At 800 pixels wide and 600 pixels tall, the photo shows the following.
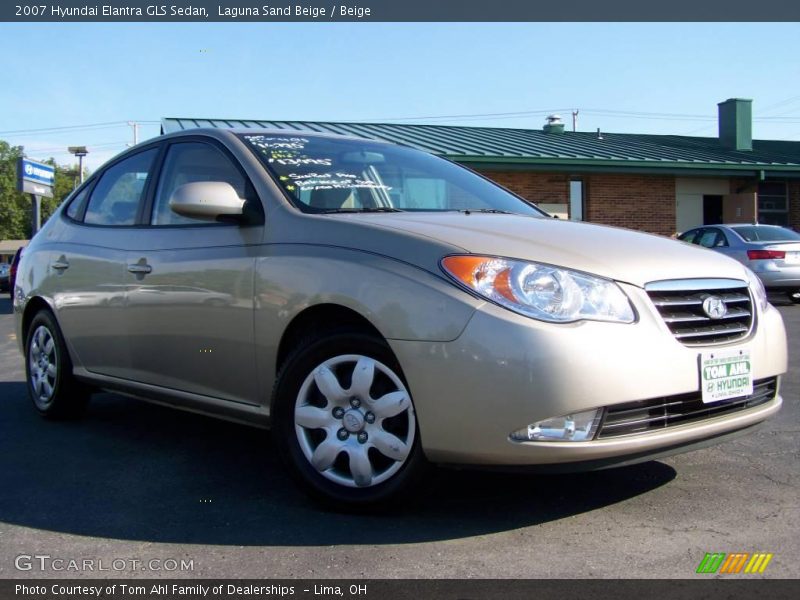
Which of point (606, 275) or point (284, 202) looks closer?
point (606, 275)

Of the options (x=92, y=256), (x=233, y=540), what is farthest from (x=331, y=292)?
(x=92, y=256)

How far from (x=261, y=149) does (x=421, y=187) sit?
2.79 feet

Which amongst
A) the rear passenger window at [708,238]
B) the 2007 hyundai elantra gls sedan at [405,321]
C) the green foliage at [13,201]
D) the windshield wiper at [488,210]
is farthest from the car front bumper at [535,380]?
the green foliage at [13,201]

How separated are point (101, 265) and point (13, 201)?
75867 millimetres

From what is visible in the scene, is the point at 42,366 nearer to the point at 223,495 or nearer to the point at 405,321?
the point at 223,495

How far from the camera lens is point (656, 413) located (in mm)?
2963

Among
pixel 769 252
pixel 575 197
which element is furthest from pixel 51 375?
pixel 575 197

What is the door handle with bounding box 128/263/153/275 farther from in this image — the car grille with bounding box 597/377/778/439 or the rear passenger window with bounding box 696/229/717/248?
the rear passenger window with bounding box 696/229/717/248

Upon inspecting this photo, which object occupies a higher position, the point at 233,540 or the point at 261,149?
the point at 261,149

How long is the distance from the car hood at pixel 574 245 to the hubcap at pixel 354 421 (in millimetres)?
579

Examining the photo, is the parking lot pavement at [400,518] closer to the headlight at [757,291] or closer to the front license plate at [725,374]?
the front license plate at [725,374]
